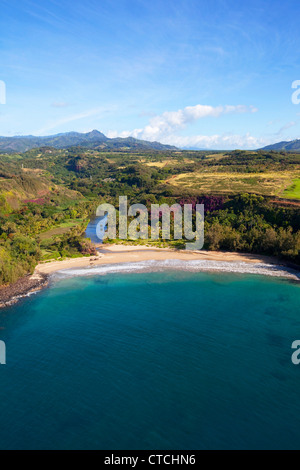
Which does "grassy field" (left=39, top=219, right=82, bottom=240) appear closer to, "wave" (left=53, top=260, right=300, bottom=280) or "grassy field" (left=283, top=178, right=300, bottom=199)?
"wave" (left=53, top=260, right=300, bottom=280)

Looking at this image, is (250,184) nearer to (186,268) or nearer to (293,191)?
(293,191)

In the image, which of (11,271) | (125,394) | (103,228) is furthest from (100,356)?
(103,228)

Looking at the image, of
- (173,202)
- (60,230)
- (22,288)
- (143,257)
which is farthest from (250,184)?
(22,288)

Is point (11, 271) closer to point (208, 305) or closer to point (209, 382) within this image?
point (208, 305)

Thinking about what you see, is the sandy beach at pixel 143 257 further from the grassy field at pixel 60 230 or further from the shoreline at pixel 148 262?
the grassy field at pixel 60 230
